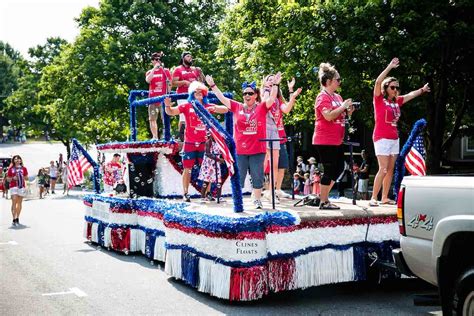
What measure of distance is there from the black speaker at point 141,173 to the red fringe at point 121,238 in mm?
582

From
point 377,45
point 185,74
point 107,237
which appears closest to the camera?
point 107,237

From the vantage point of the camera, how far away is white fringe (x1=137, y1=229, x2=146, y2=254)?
30.5ft

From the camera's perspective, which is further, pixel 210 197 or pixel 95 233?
pixel 95 233

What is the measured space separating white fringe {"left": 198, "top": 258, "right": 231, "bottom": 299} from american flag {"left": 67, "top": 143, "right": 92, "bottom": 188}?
5.13m

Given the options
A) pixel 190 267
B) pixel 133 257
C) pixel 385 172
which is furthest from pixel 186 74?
pixel 190 267

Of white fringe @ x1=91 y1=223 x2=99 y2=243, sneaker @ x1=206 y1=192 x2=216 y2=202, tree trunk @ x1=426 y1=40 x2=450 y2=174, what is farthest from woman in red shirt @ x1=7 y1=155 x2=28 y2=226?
tree trunk @ x1=426 y1=40 x2=450 y2=174

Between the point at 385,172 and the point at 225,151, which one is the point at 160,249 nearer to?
the point at 225,151

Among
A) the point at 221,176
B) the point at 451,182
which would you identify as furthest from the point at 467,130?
the point at 451,182

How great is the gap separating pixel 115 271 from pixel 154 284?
1108mm

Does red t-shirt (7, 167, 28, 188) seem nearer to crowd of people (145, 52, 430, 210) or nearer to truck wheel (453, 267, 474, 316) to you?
crowd of people (145, 52, 430, 210)

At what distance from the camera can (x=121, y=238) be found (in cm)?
971

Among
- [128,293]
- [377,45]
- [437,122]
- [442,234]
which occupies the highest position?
[377,45]

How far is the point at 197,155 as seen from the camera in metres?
8.86

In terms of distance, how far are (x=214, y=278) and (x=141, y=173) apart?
372 cm
